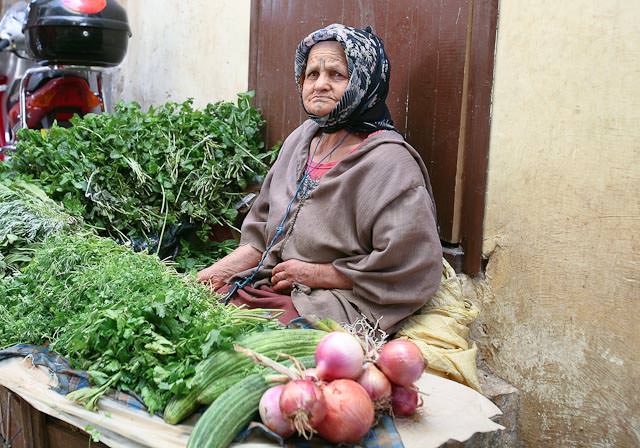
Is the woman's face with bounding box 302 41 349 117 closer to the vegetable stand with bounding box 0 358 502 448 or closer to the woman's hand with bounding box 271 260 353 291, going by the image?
the woman's hand with bounding box 271 260 353 291

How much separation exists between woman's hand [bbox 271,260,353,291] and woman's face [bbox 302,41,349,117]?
2.19 ft

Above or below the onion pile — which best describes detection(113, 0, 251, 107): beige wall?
above

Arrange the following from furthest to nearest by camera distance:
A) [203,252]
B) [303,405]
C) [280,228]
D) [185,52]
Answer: [185,52], [203,252], [280,228], [303,405]

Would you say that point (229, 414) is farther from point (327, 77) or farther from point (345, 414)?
point (327, 77)

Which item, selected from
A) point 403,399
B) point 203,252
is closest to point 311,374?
point 403,399

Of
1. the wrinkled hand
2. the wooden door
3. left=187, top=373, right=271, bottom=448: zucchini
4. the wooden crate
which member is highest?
the wooden door

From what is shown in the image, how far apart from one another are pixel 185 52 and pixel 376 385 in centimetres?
461

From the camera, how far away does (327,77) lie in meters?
3.49

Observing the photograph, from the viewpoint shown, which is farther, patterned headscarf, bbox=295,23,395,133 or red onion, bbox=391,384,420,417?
patterned headscarf, bbox=295,23,395,133

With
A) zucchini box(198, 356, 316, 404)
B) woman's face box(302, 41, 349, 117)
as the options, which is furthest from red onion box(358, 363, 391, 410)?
woman's face box(302, 41, 349, 117)

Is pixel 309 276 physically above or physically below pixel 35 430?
above

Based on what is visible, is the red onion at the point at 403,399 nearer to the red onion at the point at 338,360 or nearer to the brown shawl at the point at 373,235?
the red onion at the point at 338,360

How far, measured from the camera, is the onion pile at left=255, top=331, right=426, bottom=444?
2.25 metres

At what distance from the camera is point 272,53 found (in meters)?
5.11
